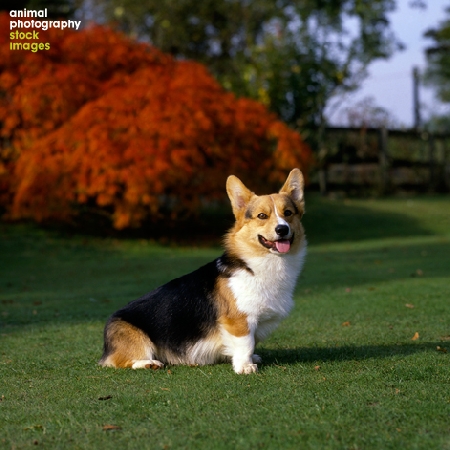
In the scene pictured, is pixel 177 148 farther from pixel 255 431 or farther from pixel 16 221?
pixel 255 431

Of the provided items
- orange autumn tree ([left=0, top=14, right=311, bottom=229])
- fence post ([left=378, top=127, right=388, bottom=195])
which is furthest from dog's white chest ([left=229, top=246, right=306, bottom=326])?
fence post ([left=378, top=127, right=388, bottom=195])

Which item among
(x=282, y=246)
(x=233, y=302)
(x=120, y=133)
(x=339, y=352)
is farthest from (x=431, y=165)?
(x=233, y=302)

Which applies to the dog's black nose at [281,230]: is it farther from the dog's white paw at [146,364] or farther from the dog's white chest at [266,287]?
the dog's white paw at [146,364]

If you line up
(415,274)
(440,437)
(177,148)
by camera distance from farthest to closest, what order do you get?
1. (177,148)
2. (415,274)
3. (440,437)

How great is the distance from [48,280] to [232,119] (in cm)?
637

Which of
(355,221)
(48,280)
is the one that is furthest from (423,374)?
(355,221)

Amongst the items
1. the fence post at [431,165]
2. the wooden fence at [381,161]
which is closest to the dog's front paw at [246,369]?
the wooden fence at [381,161]

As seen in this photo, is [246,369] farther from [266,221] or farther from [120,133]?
[120,133]

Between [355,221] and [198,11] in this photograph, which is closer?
[355,221]

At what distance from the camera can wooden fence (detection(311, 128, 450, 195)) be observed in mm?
25875

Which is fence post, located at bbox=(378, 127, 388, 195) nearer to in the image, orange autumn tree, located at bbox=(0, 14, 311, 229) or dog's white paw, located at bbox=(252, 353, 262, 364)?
orange autumn tree, located at bbox=(0, 14, 311, 229)

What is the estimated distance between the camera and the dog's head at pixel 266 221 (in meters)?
5.11

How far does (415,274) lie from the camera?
11461mm

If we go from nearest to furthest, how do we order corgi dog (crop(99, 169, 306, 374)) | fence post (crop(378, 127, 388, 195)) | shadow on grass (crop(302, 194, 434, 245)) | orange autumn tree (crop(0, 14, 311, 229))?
corgi dog (crop(99, 169, 306, 374)) → orange autumn tree (crop(0, 14, 311, 229)) → shadow on grass (crop(302, 194, 434, 245)) → fence post (crop(378, 127, 388, 195))
